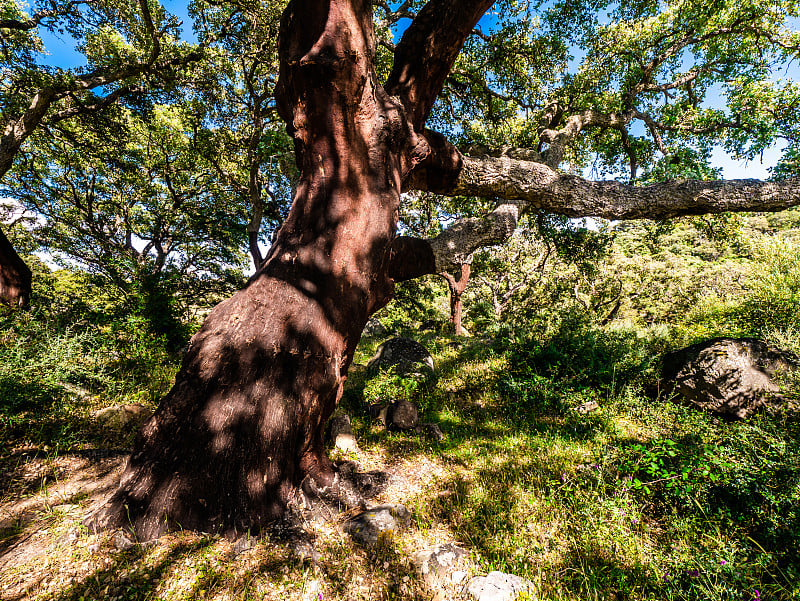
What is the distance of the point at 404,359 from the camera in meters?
6.80

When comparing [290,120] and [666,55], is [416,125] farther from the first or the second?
[666,55]

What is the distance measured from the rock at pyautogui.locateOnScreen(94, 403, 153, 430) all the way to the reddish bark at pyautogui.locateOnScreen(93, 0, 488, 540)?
2104mm

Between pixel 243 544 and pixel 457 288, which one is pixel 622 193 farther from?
pixel 457 288

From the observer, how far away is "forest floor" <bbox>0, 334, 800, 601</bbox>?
5.95ft

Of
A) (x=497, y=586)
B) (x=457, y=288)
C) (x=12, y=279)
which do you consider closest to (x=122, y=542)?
(x=497, y=586)

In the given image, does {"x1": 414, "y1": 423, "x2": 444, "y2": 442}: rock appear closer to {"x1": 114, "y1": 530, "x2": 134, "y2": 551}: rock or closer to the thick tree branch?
{"x1": 114, "y1": 530, "x2": 134, "y2": 551}: rock

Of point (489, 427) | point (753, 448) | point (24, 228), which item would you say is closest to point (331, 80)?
point (489, 427)

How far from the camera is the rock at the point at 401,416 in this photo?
4.52 metres

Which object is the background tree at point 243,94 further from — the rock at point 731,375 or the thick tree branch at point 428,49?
the rock at point 731,375

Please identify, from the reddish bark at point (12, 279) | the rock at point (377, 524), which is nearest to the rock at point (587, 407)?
the rock at point (377, 524)

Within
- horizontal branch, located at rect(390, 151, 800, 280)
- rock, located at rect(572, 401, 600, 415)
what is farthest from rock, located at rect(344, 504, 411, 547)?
rock, located at rect(572, 401, 600, 415)

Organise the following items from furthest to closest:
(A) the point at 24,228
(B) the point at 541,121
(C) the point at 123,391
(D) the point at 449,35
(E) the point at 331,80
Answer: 1. (A) the point at 24,228
2. (B) the point at 541,121
3. (C) the point at 123,391
4. (D) the point at 449,35
5. (E) the point at 331,80

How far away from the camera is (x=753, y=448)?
2738 mm

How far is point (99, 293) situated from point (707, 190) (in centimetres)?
1161
